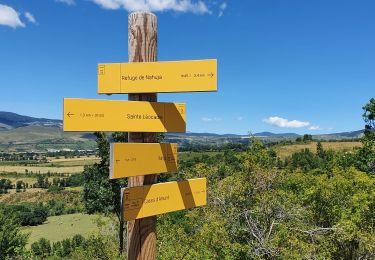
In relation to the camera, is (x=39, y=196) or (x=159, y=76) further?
(x=39, y=196)

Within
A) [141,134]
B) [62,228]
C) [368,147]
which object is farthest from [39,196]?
[141,134]

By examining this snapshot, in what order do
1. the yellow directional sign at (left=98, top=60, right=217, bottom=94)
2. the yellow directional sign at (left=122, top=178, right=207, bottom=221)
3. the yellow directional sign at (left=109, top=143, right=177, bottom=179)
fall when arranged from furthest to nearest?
the yellow directional sign at (left=98, top=60, right=217, bottom=94) → the yellow directional sign at (left=122, top=178, right=207, bottom=221) → the yellow directional sign at (left=109, top=143, right=177, bottom=179)

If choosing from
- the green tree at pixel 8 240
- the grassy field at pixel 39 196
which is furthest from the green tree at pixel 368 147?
the grassy field at pixel 39 196

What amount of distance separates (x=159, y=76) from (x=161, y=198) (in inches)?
67.0

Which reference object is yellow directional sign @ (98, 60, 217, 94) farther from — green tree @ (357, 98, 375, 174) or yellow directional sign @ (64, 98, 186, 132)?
green tree @ (357, 98, 375, 174)

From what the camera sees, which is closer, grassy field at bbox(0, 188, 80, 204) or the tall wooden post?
the tall wooden post

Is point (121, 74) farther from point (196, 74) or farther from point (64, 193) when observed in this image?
point (64, 193)

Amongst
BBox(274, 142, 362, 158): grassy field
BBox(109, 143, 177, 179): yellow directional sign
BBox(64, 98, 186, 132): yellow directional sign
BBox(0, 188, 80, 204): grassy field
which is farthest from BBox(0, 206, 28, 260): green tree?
BBox(0, 188, 80, 204): grassy field

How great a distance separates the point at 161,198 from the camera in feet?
15.9

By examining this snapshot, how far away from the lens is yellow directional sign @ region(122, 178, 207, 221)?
4.43 m

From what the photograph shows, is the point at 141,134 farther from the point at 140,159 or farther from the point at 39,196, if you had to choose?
the point at 39,196

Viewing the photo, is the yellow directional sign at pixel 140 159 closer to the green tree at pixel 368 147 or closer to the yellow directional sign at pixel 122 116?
the yellow directional sign at pixel 122 116

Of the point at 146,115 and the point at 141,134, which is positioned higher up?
the point at 146,115

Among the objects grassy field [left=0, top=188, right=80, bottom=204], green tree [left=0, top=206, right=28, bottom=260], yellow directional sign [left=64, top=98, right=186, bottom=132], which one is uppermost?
yellow directional sign [left=64, top=98, right=186, bottom=132]
